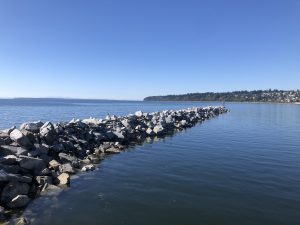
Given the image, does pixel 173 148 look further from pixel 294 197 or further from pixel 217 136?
pixel 294 197

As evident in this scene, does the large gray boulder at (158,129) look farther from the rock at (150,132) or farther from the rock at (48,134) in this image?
the rock at (48,134)

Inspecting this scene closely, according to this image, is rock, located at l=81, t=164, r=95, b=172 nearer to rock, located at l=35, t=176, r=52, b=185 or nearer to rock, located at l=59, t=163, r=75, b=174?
rock, located at l=59, t=163, r=75, b=174

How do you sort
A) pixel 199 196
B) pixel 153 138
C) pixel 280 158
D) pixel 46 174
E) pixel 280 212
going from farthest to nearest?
pixel 153 138
pixel 280 158
pixel 46 174
pixel 199 196
pixel 280 212

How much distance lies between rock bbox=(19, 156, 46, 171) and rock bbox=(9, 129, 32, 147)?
228 centimetres

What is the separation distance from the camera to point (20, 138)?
53.9ft

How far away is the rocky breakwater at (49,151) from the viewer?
12352 mm

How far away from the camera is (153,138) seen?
92.5 feet

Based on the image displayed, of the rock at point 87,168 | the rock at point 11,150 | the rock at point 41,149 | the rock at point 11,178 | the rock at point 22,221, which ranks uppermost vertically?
the rock at point 11,150

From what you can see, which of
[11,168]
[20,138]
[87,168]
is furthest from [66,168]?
[20,138]

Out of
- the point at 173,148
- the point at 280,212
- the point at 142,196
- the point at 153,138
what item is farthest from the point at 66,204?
the point at 153,138

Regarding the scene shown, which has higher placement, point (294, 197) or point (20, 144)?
point (20, 144)

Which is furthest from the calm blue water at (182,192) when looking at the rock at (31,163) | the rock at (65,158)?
A: the rock at (31,163)

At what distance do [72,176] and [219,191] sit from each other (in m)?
6.72

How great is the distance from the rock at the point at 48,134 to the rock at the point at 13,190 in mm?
6362
